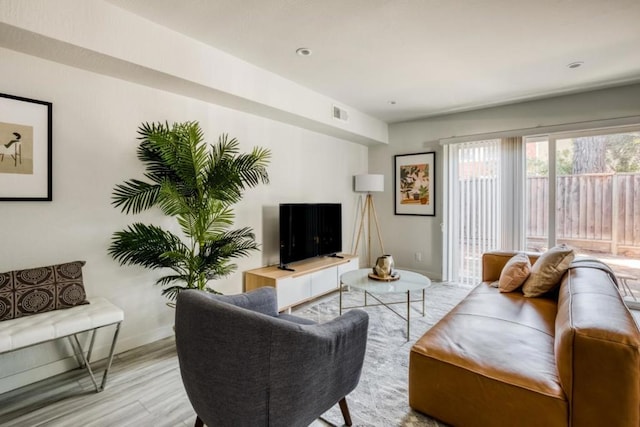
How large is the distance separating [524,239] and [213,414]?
13.6ft

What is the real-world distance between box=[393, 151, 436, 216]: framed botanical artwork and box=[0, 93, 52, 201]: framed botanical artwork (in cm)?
433

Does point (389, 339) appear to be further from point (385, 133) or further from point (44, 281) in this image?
point (385, 133)

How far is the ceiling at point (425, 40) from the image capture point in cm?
214

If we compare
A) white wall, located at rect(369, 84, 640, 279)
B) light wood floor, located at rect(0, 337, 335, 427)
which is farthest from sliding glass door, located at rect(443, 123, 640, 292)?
light wood floor, located at rect(0, 337, 335, 427)

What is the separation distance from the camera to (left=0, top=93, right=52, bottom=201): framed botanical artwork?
2.01 metres

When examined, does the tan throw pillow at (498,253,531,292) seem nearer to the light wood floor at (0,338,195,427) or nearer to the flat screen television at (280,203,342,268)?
the flat screen television at (280,203,342,268)

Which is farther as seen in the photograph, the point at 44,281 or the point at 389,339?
the point at 389,339

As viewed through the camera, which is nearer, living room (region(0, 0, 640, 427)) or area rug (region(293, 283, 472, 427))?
area rug (region(293, 283, 472, 427))

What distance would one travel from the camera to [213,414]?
136 centimetres

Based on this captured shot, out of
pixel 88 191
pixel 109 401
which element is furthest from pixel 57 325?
pixel 88 191

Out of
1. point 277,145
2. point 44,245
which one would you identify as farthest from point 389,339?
point 44,245

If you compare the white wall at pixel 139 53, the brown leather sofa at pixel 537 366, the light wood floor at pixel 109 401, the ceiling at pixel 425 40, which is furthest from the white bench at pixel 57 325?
the ceiling at pixel 425 40

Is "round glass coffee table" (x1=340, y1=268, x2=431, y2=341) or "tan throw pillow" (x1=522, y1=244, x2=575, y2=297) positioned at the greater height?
"tan throw pillow" (x1=522, y1=244, x2=575, y2=297)

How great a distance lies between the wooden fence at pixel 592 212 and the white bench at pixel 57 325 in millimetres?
4601
